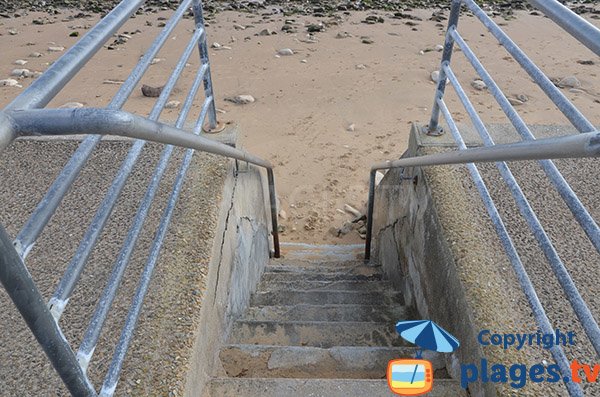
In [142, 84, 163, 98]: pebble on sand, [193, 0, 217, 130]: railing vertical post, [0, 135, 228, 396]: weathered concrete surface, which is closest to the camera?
[0, 135, 228, 396]: weathered concrete surface

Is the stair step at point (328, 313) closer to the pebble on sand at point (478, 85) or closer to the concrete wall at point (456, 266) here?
the concrete wall at point (456, 266)

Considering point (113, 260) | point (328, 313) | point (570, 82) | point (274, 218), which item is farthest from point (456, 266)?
point (570, 82)

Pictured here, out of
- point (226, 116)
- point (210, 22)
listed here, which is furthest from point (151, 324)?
point (210, 22)

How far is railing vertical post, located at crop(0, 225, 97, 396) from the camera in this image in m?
0.82

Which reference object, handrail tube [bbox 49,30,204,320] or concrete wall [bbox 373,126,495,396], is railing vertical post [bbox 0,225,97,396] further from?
concrete wall [bbox 373,126,495,396]

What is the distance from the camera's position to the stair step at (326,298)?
10.9 ft

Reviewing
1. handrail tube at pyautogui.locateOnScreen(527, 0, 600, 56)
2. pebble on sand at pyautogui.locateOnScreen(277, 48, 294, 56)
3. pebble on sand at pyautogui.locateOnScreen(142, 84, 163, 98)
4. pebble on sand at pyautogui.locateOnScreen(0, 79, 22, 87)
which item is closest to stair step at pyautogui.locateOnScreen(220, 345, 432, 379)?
handrail tube at pyautogui.locateOnScreen(527, 0, 600, 56)

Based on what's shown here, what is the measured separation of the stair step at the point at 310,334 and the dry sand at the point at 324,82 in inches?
115

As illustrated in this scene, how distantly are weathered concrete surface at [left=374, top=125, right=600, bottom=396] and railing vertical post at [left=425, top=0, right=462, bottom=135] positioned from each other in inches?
3.8

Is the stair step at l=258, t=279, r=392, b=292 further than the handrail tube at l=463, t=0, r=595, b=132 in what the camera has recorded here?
Yes

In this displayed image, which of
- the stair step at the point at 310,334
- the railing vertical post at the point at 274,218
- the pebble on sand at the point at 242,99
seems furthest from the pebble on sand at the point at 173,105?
the stair step at the point at 310,334

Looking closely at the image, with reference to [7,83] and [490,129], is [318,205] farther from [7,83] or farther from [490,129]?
[7,83]

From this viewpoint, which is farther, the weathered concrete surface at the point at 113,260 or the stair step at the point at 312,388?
the stair step at the point at 312,388

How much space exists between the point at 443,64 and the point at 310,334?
5.95 feet
